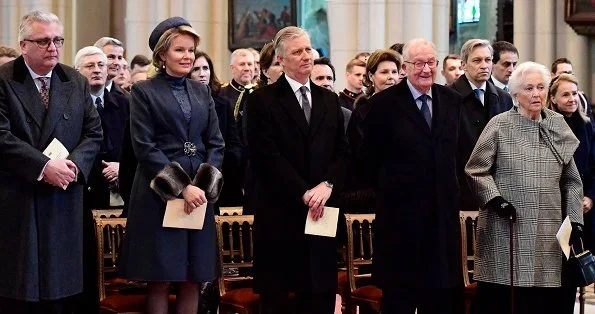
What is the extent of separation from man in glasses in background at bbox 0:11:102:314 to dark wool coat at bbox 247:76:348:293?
0.96 meters

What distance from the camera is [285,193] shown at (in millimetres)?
7066

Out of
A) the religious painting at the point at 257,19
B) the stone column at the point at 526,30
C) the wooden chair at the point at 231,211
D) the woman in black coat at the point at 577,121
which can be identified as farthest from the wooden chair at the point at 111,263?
the religious painting at the point at 257,19

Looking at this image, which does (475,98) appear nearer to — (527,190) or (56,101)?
(527,190)

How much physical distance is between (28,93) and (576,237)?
127 inches

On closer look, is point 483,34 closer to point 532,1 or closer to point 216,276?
point 532,1

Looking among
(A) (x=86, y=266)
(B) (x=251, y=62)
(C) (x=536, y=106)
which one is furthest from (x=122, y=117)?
(C) (x=536, y=106)

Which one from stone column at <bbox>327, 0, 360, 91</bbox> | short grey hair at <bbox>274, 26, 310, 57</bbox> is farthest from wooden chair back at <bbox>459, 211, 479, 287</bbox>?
stone column at <bbox>327, 0, 360, 91</bbox>

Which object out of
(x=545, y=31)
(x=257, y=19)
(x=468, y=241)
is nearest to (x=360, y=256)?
(x=468, y=241)

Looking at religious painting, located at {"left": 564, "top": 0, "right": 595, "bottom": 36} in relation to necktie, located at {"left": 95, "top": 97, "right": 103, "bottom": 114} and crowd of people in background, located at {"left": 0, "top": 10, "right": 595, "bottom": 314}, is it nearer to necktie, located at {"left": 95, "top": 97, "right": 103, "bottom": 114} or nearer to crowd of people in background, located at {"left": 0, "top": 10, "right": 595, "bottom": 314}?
crowd of people in background, located at {"left": 0, "top": 10, "right": 595, "bottom": 314}

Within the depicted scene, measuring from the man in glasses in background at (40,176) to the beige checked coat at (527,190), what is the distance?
91.0 inches

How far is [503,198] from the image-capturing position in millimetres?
7375

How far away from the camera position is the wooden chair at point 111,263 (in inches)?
287

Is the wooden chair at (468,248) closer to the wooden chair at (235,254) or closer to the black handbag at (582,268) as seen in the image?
the black handbag at (582,268)

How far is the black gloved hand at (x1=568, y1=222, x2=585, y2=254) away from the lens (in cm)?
742
